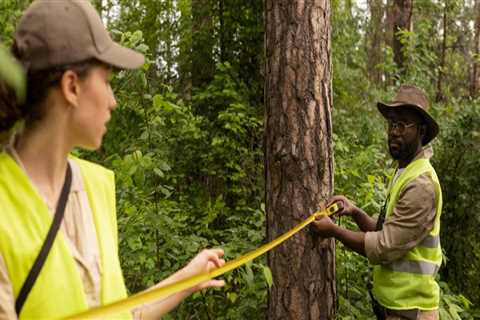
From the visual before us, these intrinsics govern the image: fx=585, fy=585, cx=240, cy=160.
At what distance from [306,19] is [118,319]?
2.46 metres

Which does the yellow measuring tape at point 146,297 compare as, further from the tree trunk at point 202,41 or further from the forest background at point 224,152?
the tree trunk at point 202,41

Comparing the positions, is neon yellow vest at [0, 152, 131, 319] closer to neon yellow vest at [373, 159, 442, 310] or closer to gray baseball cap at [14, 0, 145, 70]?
gray baseball cap at [14, 0, 145, 70]

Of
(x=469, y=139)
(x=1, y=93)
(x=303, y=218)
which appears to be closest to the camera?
(x=1, y=93)

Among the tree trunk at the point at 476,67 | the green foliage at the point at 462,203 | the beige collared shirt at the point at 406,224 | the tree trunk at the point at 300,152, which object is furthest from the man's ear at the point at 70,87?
the tree trunk at the point at 476,67

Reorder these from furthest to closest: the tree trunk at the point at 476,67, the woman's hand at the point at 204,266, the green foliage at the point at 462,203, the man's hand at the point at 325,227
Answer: the tree trunk at the point at 476,67
the green foliage at the point at 462,203
the man's hand at the point at 325,227
the woman's hand at the point at 204,266

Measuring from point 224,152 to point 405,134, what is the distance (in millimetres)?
3388

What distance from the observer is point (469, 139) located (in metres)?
7.46

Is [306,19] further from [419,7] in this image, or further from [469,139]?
[419,7]

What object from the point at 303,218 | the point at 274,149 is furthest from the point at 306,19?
the point at 303,218

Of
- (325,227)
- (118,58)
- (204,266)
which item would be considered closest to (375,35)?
(325,227)

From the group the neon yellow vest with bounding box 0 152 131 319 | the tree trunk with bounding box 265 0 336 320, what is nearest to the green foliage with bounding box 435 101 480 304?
the tree trunk with bounding box 265 0 336 320

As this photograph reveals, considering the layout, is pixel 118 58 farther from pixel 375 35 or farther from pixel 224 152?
pixel 375 35

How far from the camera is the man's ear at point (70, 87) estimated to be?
1540 mm

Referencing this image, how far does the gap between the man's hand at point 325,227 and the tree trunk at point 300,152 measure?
0.09 meters
